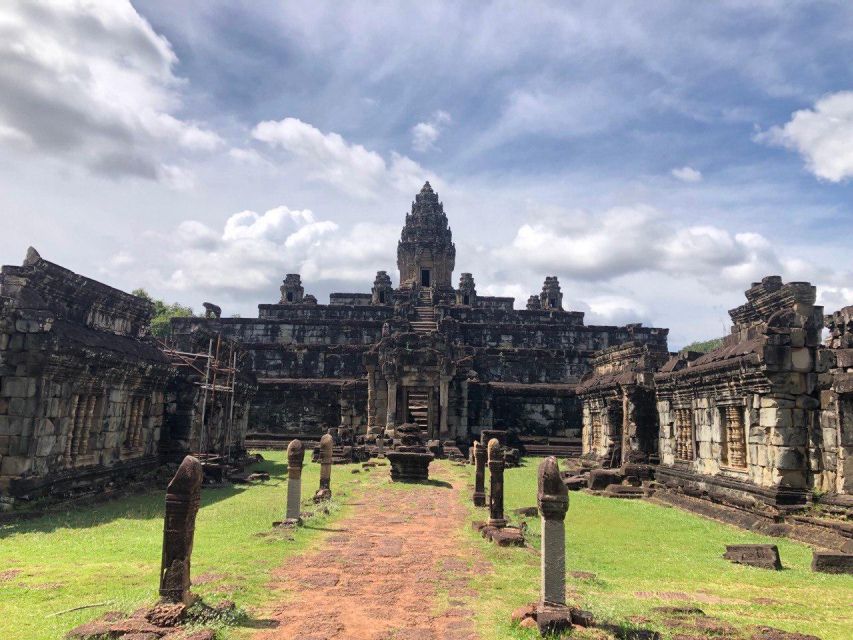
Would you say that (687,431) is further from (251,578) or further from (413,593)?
(251,578)

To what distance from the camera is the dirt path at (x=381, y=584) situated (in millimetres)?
6523

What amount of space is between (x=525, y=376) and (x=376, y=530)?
28.2 m

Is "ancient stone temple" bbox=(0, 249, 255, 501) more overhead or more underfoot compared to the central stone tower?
more underfoot

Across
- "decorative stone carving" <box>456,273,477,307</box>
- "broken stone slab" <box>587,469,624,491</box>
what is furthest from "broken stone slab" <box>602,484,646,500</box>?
"decorative stone carving" <box>456,273,477,307</box>

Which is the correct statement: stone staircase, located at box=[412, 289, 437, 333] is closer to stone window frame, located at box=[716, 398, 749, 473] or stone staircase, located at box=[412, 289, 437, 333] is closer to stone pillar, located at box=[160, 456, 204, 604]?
stone window frame, located at box=[716, 398, 749, 473]

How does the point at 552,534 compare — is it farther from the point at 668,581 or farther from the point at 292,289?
the point at 292,289

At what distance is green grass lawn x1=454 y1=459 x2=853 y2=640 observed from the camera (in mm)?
7023

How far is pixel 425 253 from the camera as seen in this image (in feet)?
173

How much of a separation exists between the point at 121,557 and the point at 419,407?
22094mm

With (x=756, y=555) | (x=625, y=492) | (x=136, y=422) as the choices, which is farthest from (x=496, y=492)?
(x=136, y=422)

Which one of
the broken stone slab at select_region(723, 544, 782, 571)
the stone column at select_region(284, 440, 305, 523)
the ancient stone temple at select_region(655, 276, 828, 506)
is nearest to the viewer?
the broken stone slab at select_region(723, 544, 782, 571)

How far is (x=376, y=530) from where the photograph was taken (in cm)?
1202

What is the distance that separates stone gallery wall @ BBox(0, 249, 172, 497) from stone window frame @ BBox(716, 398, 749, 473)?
15.1 meters

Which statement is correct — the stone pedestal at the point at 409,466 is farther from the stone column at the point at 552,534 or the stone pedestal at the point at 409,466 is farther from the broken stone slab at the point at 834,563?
the stone column at the point at 552,534
